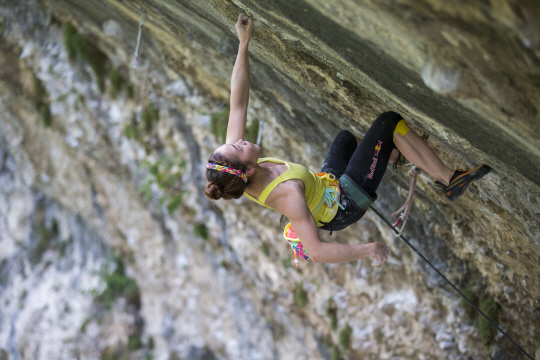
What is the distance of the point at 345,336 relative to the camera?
5566 millimetres

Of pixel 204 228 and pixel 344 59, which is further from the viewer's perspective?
pixel 204 228

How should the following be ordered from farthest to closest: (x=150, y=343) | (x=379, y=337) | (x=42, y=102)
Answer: (x=150, y=343) → (x=42, y=102) → (x=379, y=337)

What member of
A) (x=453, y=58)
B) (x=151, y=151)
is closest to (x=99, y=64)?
(x=151, y=151)

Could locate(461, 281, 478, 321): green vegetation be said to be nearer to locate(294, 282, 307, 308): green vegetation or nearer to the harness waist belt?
the harness waist belt

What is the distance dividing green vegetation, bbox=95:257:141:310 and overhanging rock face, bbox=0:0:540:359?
79mm

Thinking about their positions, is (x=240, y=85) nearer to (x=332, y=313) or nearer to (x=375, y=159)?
(x=375, y=159)

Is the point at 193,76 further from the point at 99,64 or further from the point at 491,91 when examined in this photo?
the point at 491,91

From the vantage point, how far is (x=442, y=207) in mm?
3697

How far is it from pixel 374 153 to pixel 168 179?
17.0 feet

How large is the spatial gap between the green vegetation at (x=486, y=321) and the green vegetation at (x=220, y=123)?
141 inches

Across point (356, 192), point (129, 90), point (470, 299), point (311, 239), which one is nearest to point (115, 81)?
point (129, 90)

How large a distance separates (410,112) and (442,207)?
1.61 meters

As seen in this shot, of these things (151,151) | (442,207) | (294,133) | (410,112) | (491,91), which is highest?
(491,91)

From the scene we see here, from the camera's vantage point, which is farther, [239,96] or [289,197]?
[239,96]
